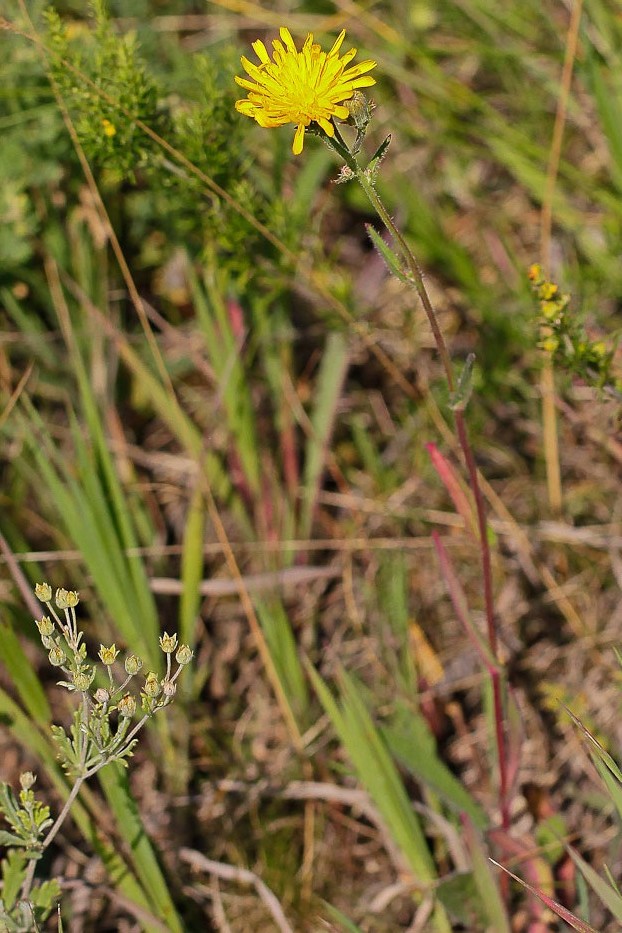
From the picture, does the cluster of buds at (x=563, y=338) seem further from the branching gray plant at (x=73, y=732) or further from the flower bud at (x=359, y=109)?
the branching gray plant at (x=73, y=732)

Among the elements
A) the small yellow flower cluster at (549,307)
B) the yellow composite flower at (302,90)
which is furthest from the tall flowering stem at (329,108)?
the small yellow flower cluster at (549,307)

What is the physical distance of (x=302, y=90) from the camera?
4.17 ft

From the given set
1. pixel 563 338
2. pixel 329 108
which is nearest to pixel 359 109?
pixel 329 108

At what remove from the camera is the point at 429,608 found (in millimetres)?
2248

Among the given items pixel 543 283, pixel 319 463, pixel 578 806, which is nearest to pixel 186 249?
pixel 319 463

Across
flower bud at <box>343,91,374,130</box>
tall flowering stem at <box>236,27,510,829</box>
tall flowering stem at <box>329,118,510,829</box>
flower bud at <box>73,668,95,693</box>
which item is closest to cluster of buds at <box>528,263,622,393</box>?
tall flowering stem at <box>329,118,510,829</box>

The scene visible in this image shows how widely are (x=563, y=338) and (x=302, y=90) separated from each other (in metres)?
0.65

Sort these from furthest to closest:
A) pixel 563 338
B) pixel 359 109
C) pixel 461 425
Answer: pixel 563 338 < pixel 461 425 < pixel 359 109

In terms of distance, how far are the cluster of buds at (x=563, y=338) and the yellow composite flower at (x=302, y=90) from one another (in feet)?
1.56

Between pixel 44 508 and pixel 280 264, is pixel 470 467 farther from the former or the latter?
pixel 44 508

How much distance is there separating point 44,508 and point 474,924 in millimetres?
1305

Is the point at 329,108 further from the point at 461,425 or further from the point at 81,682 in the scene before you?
the point at 81,682

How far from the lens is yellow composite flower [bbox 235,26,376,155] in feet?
4.11

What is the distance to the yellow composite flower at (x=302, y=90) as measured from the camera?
1.25 meters
